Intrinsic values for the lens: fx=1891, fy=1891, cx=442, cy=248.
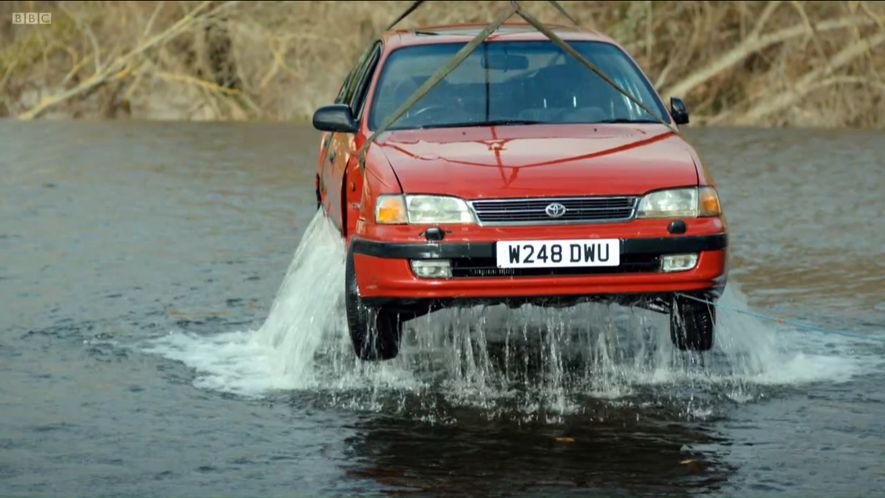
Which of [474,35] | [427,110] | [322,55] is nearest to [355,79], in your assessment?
[474,35]

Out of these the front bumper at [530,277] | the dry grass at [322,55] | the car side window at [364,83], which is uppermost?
the dry grass at [322,55]

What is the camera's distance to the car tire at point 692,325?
8.79 metres

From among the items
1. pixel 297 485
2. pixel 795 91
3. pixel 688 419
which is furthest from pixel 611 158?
pixel 795 91

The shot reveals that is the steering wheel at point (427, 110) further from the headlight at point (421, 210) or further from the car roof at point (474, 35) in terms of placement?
the headlight at point (421, 210)

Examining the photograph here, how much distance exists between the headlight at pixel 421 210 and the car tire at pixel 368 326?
0.33 metres

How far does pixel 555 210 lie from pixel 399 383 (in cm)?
119

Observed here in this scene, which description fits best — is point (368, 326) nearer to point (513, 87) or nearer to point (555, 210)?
point (555, 210)

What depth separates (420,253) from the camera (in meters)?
8.26

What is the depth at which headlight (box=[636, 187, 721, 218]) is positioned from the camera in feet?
27.4

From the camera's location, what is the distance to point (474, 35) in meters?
10.6

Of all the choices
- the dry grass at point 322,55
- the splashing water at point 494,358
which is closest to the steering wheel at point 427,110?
the splashing water at point 494,358

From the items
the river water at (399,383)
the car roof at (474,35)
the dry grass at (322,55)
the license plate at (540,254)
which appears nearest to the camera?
the river water at (399,383)

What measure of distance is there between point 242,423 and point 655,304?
6.79 ft

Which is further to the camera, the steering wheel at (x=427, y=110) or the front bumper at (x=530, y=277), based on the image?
the steering wheel at (x=427, y=110)
